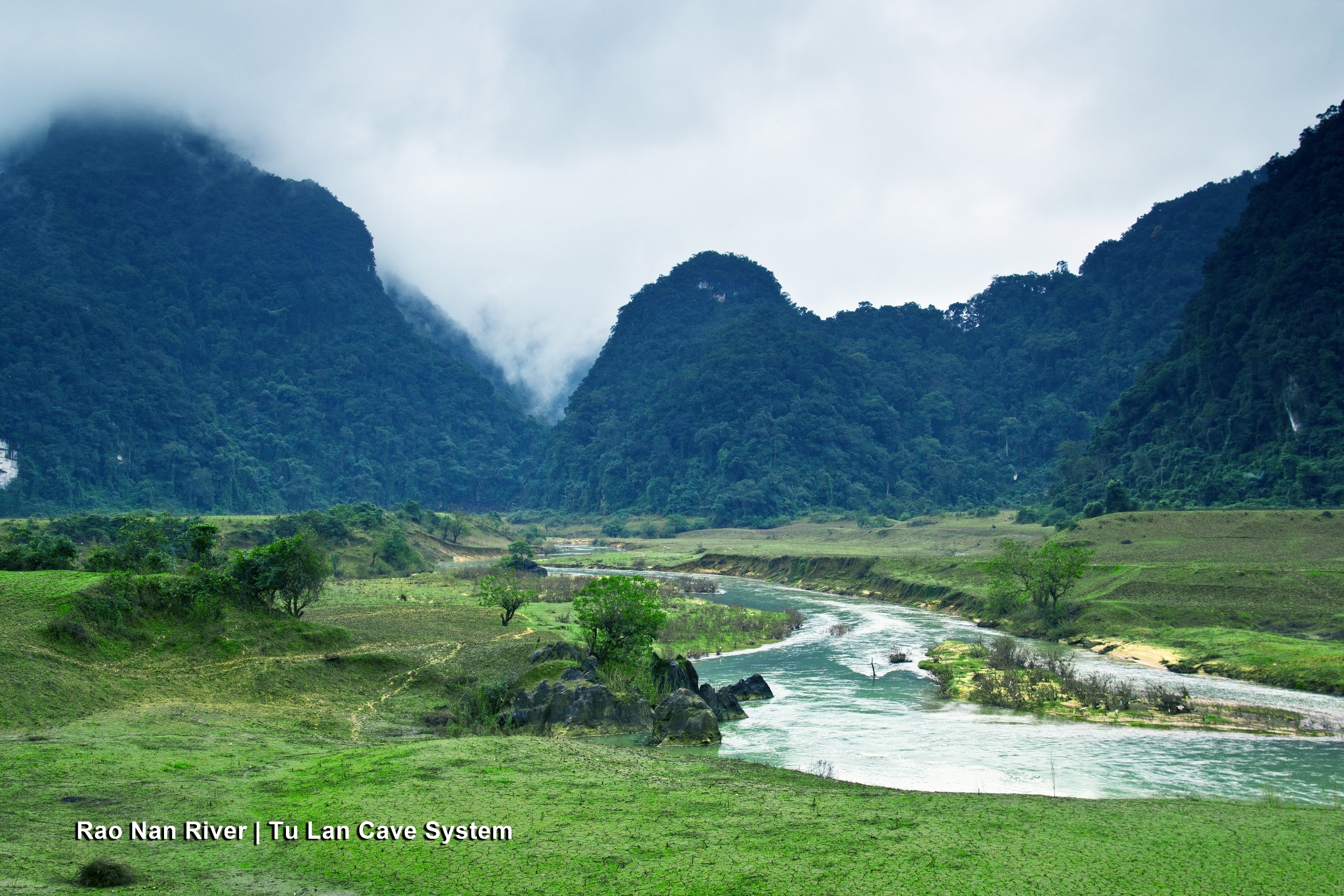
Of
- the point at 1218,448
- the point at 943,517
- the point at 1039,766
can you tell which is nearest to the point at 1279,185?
the point at 1218,448

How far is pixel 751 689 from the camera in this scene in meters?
35.1

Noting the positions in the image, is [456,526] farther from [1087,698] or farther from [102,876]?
[102,876]

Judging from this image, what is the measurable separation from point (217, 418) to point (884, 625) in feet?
615

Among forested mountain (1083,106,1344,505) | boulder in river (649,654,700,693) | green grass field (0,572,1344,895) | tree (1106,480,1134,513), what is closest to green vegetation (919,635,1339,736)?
boulder in river (649,654,700,693)

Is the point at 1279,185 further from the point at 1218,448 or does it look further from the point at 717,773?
the point at 717,773

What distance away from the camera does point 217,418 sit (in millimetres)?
195375

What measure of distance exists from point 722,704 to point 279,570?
803 inches

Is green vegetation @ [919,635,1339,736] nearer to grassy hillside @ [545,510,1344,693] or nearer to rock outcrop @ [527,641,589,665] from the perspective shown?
grassy hillside @ [545,510,1344,693]

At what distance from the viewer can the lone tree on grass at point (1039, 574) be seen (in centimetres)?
5262

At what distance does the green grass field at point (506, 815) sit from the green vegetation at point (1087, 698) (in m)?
13.0

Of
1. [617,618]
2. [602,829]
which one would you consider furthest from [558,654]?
[602,829]

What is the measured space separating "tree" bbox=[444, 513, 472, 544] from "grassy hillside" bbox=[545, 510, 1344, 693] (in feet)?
148

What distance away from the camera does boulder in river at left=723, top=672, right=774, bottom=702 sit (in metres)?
34.8

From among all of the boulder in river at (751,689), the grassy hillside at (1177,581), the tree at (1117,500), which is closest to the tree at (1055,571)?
the grassy hillside at (1177,581)
